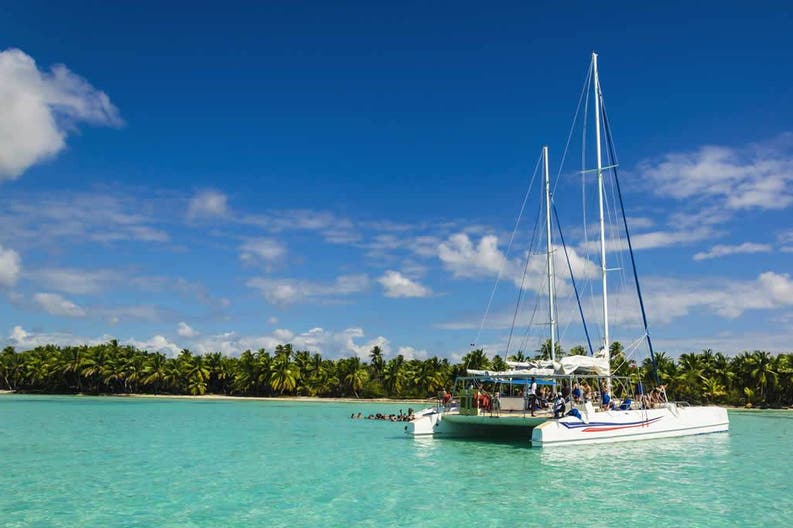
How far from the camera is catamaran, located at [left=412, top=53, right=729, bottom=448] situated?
2617cm

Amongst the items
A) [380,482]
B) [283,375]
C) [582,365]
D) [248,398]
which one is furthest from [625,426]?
[248,398]

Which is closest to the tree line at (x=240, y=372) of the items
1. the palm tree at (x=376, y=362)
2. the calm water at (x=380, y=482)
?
the palm tree at (x=376, y=362)

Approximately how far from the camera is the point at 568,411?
1039 inches

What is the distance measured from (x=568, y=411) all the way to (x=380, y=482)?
1076 centimetres

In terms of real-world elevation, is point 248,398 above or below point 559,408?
below

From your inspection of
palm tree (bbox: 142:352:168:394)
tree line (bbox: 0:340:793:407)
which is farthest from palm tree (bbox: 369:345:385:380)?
palm tree (bbox: 142:352:168:394)

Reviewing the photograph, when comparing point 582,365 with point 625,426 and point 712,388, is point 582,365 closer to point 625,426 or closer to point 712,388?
point 625,426

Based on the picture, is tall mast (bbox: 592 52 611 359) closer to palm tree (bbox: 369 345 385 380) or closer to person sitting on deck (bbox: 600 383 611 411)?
person sitting on deck (bbox: 600 383 611 411)

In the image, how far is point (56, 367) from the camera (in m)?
90.8

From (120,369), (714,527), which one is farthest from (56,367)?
(714,527)

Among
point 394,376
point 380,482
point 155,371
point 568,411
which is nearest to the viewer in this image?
point 380,482

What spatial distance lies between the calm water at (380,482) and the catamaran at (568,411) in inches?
29.1

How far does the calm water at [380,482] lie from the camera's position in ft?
47.9

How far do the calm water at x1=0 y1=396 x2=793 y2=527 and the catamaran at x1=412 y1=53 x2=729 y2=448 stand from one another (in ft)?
2.43
